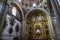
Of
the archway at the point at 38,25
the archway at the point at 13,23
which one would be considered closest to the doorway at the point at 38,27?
the archway at the point at 38,25

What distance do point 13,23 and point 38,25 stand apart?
483cm

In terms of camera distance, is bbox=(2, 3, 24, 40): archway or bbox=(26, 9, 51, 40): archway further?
bbox=(26, 9, 51, 40): archway

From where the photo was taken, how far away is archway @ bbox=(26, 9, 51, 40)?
63.7 ft

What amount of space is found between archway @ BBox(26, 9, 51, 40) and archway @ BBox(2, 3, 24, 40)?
1.85 m

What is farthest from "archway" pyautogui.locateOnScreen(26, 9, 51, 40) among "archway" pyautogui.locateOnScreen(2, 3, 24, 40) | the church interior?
"archway" pyautogui.locateOnScreen(2, 3, 24, 40)

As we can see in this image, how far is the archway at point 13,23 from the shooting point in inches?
623

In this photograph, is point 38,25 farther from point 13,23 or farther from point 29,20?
point 13,23

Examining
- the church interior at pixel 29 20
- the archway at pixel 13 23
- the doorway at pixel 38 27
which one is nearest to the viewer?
the archway at pixel 13 23

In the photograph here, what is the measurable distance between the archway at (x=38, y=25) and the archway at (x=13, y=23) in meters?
1.85

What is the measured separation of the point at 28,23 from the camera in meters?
20.4

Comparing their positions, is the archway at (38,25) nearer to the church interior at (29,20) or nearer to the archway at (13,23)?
the church interior at (29,20)

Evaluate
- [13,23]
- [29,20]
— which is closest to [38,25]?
[29,20]

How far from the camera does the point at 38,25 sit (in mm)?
19984

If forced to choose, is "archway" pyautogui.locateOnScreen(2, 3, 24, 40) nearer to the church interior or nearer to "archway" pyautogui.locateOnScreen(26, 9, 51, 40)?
the church interior
